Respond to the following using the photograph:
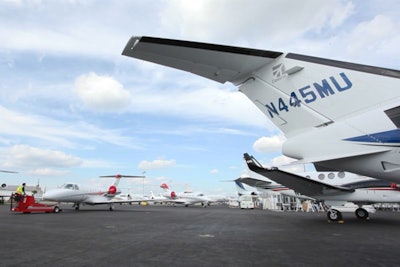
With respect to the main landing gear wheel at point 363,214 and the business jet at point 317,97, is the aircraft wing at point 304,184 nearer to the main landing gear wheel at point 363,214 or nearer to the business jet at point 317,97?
the main landing gear wheel at point 363,214

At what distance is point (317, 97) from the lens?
5.61 metres

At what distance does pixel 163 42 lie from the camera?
16.1 ft

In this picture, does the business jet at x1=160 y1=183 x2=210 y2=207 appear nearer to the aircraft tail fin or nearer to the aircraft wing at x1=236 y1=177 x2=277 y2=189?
the aircraft wing at x1=236 y1=177 x2=277 y2=189

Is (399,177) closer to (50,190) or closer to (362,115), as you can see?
(362,115)

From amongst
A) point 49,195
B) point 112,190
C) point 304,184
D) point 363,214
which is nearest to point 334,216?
A: point 304,184

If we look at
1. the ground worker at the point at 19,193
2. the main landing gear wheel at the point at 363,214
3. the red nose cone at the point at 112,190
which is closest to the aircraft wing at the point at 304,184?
the main landing gear wheel at the point at 363,214

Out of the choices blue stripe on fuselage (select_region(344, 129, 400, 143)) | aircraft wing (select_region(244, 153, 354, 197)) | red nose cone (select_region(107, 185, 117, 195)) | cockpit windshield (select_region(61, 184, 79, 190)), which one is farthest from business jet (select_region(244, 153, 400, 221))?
red nose cone (select_region(107, 185, 117, 195))

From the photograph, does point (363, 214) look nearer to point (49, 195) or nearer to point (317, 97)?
point (317, 97)

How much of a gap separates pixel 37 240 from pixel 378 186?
13.0 meters

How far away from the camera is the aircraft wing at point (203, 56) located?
4910 mm

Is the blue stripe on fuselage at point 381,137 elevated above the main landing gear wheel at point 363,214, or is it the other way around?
the blue stripe on fuselage at point 381,137

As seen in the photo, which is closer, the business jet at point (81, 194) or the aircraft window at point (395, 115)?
the aircraft window at point (395, 115)

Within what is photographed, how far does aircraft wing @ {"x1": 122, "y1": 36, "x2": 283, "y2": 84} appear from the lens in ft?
16.1

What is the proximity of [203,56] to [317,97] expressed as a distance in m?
2.43
